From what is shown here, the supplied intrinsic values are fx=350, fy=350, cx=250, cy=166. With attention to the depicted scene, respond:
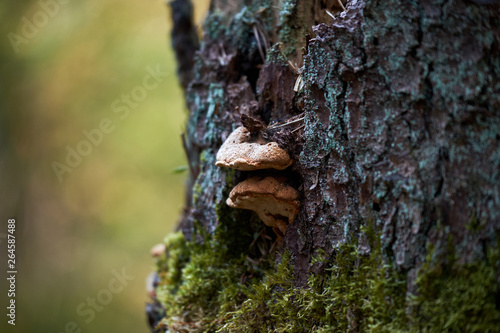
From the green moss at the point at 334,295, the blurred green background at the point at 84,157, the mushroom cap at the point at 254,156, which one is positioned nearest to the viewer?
the green moss at the point at 334,295

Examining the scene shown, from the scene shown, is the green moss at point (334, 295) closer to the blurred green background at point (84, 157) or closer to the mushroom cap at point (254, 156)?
the mushroom cap at point (254, 156)

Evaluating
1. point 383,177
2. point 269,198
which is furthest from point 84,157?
point 383,177

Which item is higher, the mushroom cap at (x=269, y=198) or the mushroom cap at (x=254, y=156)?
the mushroom cap at (x=254, y=156)

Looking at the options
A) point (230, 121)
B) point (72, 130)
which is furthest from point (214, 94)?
point (72, 130)

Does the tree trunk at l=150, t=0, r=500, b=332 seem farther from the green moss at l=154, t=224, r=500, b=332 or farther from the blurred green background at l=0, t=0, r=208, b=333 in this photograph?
the blurred green background at l=0, t=0, r=208, b=333

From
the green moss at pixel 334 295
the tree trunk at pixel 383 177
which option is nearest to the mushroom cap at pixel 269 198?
the tree trunk at pixel 383 177

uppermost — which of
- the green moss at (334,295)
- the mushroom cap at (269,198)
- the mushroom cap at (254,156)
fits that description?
the mushroom cap at (254,156)
